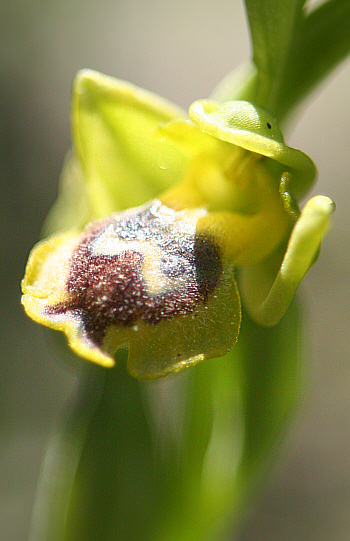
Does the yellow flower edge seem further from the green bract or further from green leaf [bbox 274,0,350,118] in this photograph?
green leaf [bbox 274,0,350,118]

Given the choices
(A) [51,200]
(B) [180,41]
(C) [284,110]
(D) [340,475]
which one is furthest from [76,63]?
(C) [284,110]

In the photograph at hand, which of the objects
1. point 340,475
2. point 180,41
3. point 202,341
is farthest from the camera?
point 180,41

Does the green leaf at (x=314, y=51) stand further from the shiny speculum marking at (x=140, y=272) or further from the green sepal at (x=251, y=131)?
the shiny speculum marking at (x=140, y=272)

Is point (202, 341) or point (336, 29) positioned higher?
point (336, 29)

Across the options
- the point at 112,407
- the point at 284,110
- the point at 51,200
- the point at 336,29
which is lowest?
the point at 51,200

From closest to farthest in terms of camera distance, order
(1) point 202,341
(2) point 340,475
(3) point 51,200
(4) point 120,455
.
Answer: (1) point 202,341, (4) point 120,455, (2) point 340,475, (3) point 51,200

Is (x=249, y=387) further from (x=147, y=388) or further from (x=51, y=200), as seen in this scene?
(x=51, y=200)

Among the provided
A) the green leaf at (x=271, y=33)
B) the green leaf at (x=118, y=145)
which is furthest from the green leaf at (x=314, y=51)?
the green leaf at (x=118, y=145)
